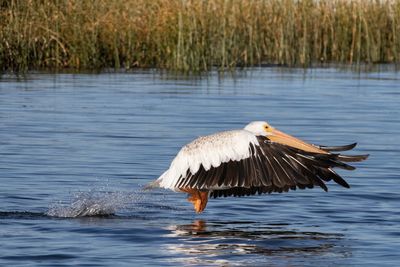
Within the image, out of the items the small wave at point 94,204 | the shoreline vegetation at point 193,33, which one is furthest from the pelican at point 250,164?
the shoreline vegetation at point 193,33

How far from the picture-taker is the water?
719 centimetres

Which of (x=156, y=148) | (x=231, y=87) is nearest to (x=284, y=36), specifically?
(x=231, y=87)

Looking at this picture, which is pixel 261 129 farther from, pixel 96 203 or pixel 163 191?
pixel 163 191

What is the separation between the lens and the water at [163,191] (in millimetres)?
7191

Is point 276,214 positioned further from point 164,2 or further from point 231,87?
point 164,2

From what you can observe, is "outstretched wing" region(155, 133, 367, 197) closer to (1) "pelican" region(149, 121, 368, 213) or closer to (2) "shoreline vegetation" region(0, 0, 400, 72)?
(1) "pelican" region(149, 121, 368, 213)

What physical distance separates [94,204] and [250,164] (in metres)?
1.43

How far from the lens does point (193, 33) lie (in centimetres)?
2138

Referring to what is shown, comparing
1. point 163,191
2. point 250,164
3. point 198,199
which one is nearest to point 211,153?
point 250,164

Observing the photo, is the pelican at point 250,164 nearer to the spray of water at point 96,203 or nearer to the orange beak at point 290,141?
the orange beak at point 290,141

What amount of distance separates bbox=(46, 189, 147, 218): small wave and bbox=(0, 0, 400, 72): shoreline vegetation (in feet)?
36.8

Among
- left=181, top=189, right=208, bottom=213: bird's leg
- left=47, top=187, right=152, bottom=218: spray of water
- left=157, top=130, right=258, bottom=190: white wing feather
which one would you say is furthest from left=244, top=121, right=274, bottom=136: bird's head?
left=47, top=187, right=152, bottom=218: spray of water

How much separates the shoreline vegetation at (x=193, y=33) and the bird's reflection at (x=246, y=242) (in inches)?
495

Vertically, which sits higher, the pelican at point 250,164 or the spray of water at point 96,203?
the pelican at point 250,164
